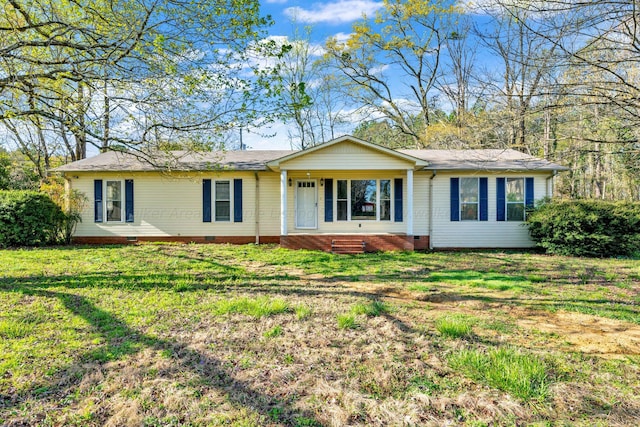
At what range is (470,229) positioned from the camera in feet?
38.8

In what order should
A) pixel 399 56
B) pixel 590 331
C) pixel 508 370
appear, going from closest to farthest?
pixel 508 370, pixel 590 331, pixel 399 56

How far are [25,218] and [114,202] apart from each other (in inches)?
99.5

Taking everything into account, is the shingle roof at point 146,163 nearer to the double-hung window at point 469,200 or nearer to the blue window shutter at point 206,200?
the blue window shutter at point 206,200

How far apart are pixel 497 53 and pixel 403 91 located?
61.6 feet

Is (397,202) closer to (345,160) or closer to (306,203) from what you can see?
(345,160)

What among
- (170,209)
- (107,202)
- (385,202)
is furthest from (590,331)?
(107,202)

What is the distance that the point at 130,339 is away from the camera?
376 cm

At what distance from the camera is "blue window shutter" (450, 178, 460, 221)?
1180 centimetres

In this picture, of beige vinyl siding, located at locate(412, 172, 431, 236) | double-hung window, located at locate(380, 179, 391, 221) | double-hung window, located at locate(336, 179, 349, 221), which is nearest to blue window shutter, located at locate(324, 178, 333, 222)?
double-hung window, located at locate(336, 179, 349, 221)

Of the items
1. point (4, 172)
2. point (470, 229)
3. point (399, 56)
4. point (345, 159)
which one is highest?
point (399, 56)

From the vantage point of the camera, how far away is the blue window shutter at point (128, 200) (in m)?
12.2

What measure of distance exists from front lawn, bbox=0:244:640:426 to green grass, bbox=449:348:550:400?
0.05 feet

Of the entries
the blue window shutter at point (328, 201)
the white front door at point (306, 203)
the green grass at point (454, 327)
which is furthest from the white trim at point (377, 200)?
the green grass at point (454, 327)

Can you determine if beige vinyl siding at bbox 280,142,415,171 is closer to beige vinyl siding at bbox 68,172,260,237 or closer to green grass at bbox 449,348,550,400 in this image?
beige vinyl siding at bbox 68,172,260,237
